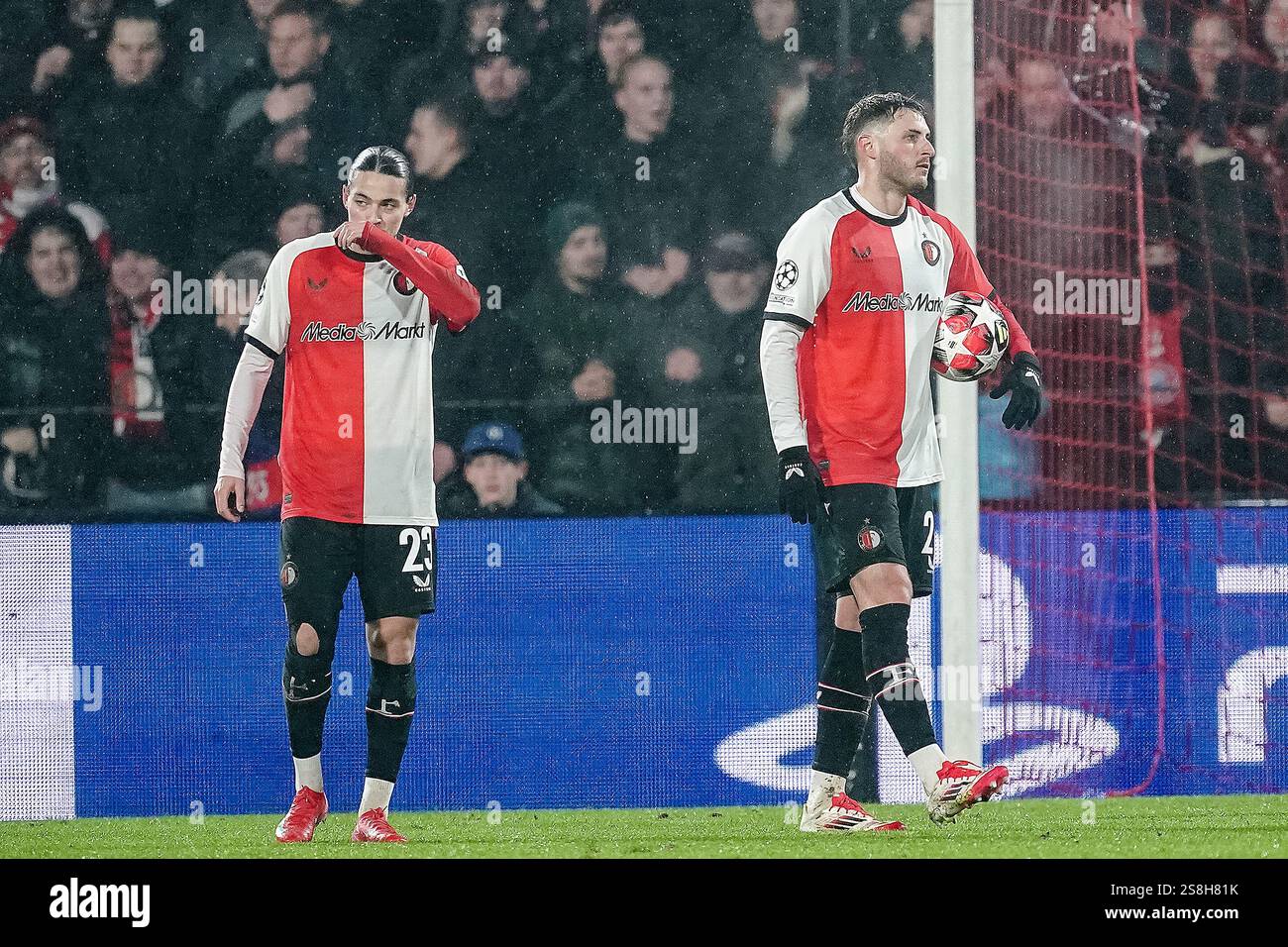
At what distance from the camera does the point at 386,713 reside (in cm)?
519

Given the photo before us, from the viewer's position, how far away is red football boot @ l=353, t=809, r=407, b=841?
17.0ft

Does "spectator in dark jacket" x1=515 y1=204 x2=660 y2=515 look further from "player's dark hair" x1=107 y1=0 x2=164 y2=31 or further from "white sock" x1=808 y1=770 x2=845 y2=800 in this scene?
"player's dark hair" x1=107 y1=0 x2=164 y2=31

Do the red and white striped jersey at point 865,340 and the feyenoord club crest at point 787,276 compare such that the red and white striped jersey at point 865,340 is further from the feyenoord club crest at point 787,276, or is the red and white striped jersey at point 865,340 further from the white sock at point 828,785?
the white sock at point 828,785

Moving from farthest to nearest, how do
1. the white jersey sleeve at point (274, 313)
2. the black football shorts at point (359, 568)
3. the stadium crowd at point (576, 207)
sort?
the stadium crowd at point (576, 207)
the white jersey sleeve at point (274, 313)
the black football shorts at point (359, 568)

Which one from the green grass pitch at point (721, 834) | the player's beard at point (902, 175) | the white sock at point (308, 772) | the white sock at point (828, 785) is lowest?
the green grass pitch at point (721, 834)

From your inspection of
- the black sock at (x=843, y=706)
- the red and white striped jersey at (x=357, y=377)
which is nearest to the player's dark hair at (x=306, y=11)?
Answer: the red and white striped jersey at (x=357, y=377)

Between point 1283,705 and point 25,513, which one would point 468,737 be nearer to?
point 25,513

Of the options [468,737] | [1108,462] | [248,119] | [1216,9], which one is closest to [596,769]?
[468,737]

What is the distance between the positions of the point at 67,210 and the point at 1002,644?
322 cm

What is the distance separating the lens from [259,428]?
19.1ft

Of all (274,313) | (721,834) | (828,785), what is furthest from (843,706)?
(274,313)

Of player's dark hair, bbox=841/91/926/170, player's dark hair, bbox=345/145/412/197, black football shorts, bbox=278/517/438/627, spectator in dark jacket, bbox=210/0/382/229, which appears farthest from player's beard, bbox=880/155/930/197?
spectator in dark jacket, bbox=210/0/382/229

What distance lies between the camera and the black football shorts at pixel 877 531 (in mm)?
Result: 5066

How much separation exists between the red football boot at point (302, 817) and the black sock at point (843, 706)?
1.38 meters
